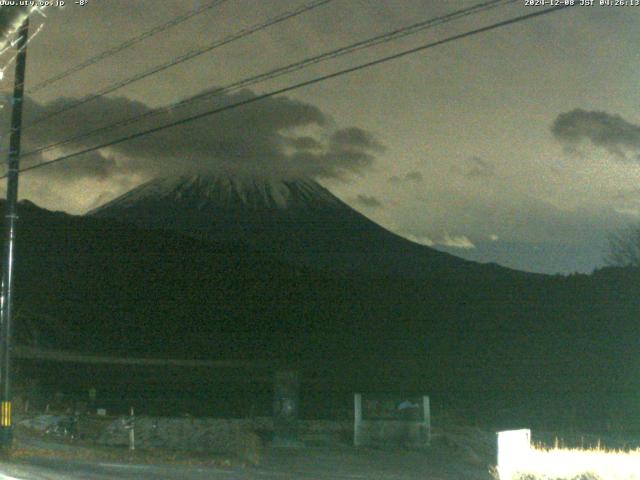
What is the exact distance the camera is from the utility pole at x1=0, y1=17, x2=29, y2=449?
18.9 meters

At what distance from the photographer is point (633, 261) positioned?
70.3 m

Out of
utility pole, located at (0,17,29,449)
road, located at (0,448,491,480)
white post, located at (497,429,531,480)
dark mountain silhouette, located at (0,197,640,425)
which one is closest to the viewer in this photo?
white post, located at (497,429,531,480)

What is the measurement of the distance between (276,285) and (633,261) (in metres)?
63.0

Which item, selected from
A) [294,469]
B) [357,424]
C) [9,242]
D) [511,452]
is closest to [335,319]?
[357,424]

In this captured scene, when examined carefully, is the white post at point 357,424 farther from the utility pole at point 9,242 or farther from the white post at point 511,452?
the white post at point 511,452

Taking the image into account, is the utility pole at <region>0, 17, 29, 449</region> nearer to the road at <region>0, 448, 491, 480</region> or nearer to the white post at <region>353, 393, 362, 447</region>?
the road at <region>0, 448, 491, 480</region>

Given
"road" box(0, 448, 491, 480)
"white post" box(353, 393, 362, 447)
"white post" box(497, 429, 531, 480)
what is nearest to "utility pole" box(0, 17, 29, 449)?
"road" box(0, 448, 491, 480)

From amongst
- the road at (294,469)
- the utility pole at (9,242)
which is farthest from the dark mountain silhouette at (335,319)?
the utility pole at (9,242)

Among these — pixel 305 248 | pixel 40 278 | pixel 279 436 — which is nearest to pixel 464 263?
pixel 305 248

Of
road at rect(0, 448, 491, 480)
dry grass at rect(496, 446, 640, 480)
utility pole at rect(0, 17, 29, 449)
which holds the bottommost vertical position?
road at rect(0, 448, 491, 480)

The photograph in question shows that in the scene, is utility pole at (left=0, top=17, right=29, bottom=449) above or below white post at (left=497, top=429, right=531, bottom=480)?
above

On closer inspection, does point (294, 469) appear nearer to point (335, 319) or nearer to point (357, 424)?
point (357, 424)

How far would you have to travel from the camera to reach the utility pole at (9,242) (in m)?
18.9

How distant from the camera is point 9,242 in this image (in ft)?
62.5
